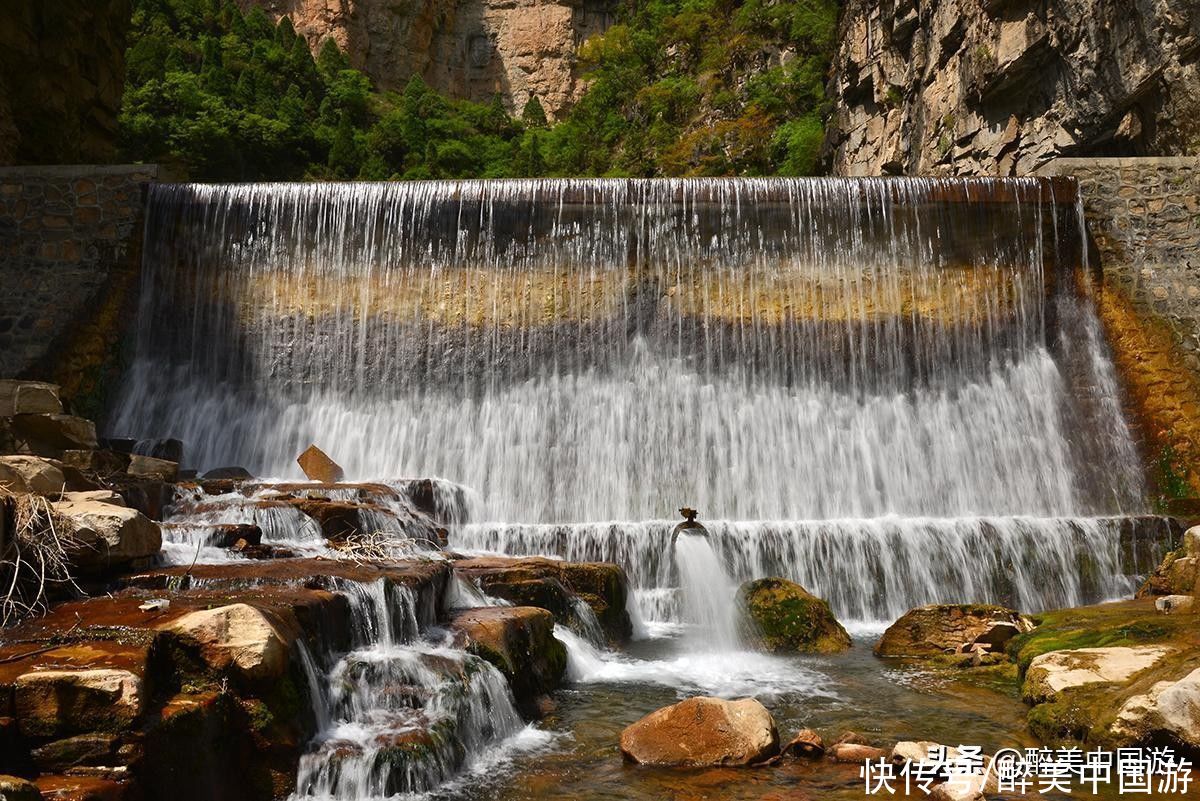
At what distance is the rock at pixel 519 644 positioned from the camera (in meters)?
6.35

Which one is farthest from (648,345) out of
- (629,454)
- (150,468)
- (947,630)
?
(150,468)

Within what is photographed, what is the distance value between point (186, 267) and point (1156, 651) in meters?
13.0

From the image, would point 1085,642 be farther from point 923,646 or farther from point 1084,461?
point 1084,461

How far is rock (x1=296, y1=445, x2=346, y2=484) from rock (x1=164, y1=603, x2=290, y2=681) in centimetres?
746

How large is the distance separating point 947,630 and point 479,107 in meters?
A: 41.7

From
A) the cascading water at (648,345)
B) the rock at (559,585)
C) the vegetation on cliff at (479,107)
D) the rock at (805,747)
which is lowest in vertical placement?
the rock at (805,747)

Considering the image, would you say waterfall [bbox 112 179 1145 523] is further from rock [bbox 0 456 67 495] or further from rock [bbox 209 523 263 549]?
rock [bbox 0 456 67 495]

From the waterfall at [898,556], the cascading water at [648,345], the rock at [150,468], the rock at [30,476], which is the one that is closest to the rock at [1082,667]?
the waterfall at [898,556]

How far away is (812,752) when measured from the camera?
5.48 m

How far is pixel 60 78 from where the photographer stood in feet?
50.7

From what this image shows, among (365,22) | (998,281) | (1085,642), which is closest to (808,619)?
(1085,642)

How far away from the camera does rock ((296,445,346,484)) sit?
39.6 feet

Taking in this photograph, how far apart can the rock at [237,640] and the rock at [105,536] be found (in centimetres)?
158

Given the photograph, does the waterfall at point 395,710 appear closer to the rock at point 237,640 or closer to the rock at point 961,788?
the rock at point 237,640
